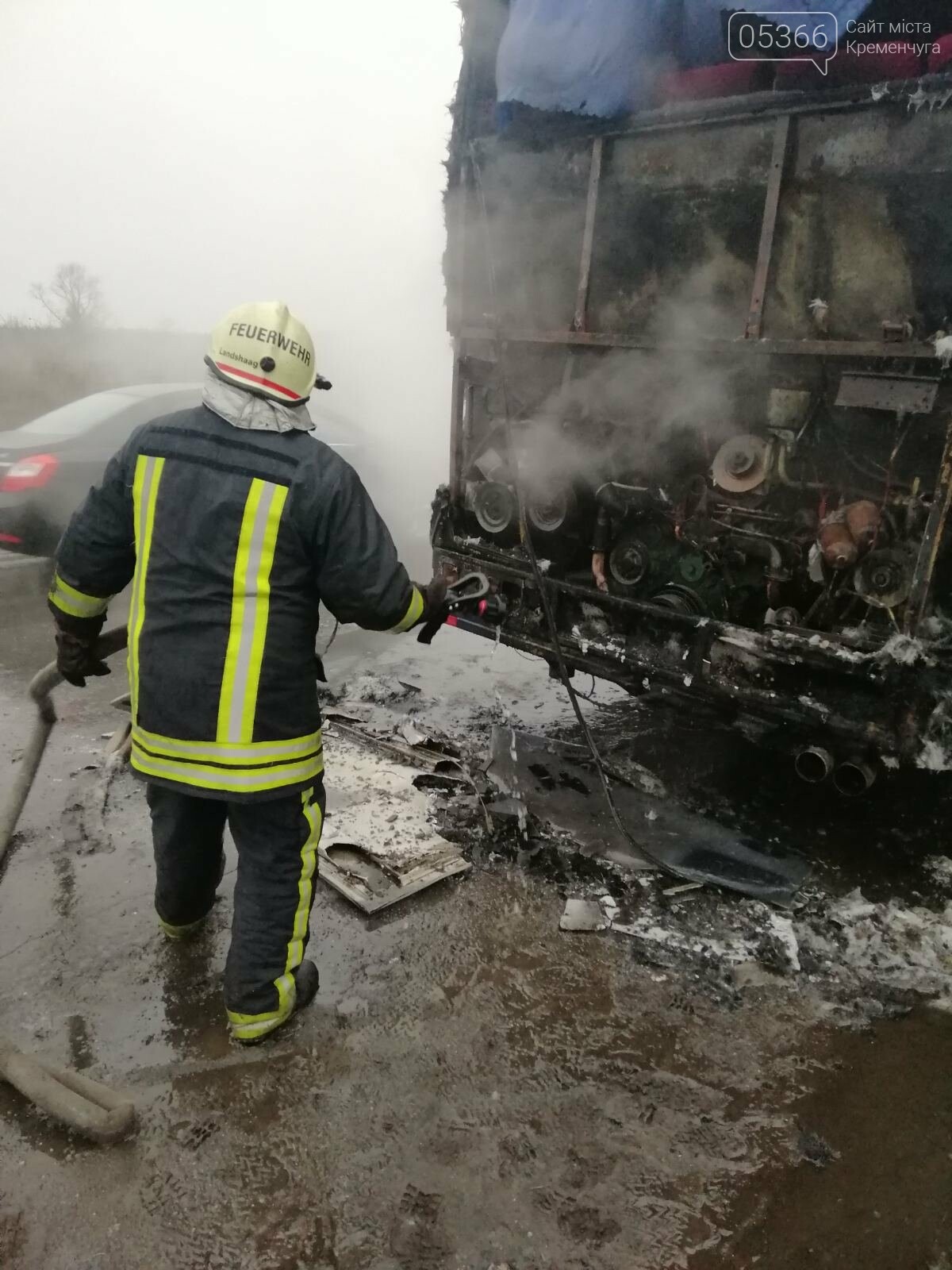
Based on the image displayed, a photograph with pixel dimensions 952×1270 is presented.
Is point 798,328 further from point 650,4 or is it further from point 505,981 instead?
point 505,981

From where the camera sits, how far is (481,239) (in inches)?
163

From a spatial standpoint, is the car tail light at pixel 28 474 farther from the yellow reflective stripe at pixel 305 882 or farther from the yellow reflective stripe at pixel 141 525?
the yellow reflective stripe at pixel 305 882

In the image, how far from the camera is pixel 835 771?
316 centimetres

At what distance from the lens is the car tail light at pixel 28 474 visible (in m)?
5.74

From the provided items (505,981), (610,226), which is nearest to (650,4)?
(610,226)

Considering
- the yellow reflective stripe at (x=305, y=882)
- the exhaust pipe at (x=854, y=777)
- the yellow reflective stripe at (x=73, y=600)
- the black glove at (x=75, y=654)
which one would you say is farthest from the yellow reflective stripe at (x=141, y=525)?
the exhaust pipe at (x=854, y=777)

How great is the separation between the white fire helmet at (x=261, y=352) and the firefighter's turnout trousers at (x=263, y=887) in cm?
109

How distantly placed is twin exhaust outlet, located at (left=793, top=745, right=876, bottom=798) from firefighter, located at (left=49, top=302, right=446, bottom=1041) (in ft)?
5.89

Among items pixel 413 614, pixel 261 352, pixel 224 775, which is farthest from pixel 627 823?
pixel 261 352

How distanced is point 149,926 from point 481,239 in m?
3.48

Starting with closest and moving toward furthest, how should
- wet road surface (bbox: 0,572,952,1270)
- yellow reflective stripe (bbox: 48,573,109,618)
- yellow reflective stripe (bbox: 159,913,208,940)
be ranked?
1. wet road surface (bbox: 0,572,952,1270)
2. yellow reflective stripe (bbox: 48,573,109,618)
3. yellow reflective stripe (bbox: 159,913,208,940)

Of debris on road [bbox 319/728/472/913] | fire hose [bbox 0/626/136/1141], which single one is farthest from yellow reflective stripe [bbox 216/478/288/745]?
debris on road [bbox 319/728/472/913]

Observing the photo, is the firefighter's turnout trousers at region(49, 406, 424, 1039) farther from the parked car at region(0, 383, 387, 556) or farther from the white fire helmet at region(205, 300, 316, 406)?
the parked car at region(0, 383, 387, 556)

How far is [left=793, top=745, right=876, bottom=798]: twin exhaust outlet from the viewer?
3.10m
